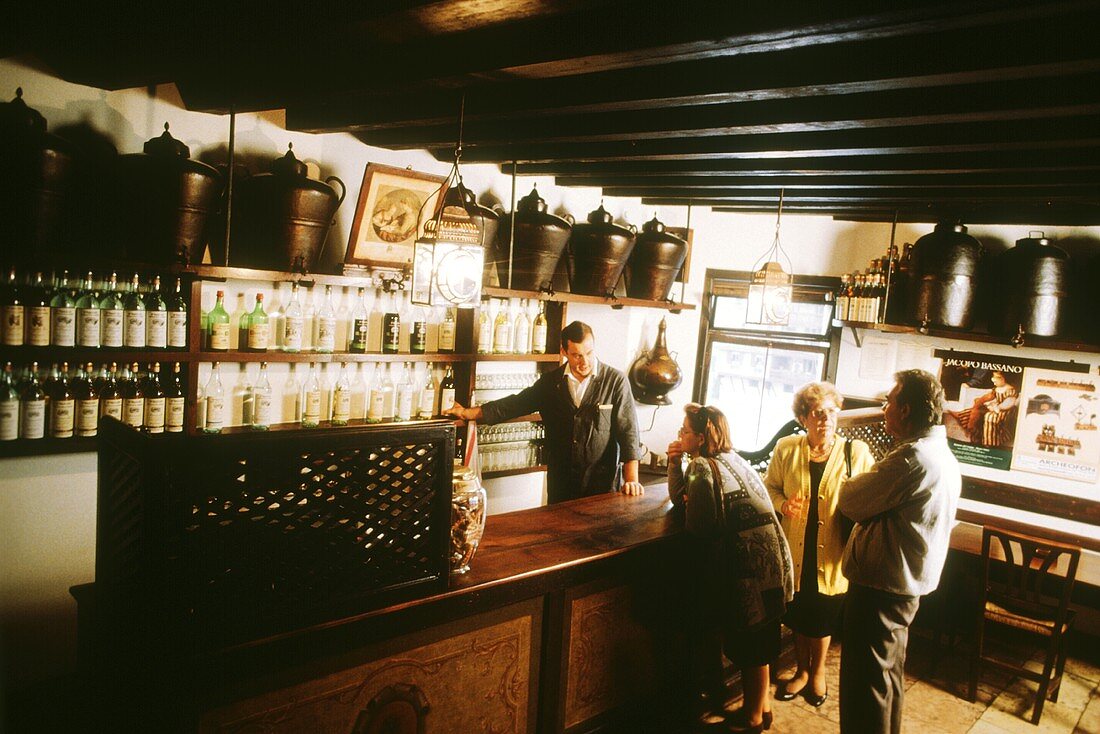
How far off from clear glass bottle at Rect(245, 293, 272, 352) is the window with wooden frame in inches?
175

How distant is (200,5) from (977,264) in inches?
200

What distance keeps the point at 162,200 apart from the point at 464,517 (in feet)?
6.65

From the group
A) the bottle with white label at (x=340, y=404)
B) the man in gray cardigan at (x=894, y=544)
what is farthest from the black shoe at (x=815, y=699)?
the bottle with white label at (x=340, y=404)

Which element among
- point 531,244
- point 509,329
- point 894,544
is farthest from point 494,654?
point 509,329

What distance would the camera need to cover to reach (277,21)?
2371mm

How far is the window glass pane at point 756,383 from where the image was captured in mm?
6500

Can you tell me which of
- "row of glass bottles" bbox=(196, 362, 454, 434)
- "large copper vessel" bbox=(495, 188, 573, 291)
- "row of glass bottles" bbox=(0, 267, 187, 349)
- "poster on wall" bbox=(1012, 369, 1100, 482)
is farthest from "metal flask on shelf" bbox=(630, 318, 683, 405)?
"row of glass bottles" bbox=(0, 267, 187, 349)

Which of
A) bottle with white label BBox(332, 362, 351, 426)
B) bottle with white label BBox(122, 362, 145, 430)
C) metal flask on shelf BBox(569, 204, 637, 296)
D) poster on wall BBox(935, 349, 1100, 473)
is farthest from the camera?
poster on wall BBox(935, 349, 1100, 473)

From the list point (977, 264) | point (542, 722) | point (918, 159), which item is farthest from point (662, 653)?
point (977, 264)

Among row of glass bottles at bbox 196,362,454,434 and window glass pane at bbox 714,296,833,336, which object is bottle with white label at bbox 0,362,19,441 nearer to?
row of glass bottles at bbox 196,362,454,434

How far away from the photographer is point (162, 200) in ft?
10.2

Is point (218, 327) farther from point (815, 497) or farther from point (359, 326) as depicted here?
Result: point (815, 497)

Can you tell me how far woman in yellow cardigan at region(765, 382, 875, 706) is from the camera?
147 inches

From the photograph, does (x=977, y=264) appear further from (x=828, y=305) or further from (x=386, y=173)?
(x=386, y=173)
